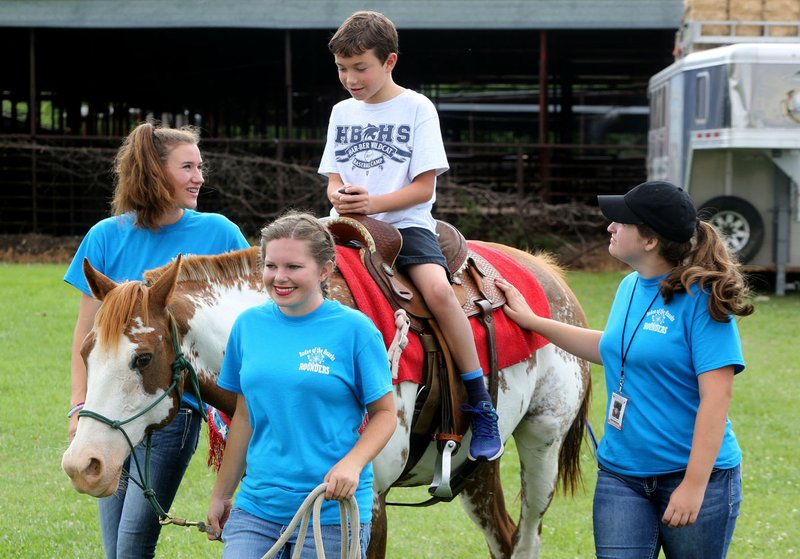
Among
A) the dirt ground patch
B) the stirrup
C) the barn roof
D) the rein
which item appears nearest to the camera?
the rein

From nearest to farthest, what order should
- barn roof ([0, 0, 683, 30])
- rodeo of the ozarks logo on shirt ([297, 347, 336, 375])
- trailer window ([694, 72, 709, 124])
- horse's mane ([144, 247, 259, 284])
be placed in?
rodeo of the ozarks logo on shirt ([297, 347, 336, 375])
horse's mane ([144, 247, 259, 284])
trailer window ([694, 72, 709, 124])
barn roof ([0, 0, 683, 30])

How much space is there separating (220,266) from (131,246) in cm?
49

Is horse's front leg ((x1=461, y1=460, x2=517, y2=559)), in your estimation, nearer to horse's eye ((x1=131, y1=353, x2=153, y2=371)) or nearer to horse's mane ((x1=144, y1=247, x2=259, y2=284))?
horse's mane ((x1=144, y1=247, x2=259, y2=284))

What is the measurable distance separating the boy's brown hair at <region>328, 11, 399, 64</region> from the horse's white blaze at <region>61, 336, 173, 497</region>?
4.38 feet

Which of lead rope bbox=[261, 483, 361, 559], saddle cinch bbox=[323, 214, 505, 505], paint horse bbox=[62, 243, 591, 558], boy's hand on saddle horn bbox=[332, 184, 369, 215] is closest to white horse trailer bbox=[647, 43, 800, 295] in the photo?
paint horse bbox=[62, 243, 591, 558]

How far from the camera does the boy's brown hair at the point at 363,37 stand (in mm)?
3654

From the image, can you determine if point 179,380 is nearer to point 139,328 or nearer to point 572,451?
point 139,328

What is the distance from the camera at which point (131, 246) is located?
3.74 m

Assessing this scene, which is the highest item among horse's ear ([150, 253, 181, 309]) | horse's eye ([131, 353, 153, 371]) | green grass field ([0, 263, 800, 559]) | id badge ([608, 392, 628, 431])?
horse's ear ([150, 253, 181, 309])

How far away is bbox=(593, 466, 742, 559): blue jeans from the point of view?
10.2ft

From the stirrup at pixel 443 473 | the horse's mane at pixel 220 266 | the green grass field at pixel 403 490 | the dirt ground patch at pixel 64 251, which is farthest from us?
the dirt ground patch at pixel 64 251

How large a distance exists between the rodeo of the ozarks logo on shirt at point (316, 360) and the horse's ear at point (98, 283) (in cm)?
66

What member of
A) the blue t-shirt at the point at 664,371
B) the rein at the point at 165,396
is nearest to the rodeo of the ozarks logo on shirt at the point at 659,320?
the blue t-shirt at the point at 664,371

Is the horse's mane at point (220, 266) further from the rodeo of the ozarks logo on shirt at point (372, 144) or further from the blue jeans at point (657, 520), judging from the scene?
the blue jeans at point (657, 520)
